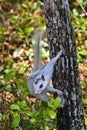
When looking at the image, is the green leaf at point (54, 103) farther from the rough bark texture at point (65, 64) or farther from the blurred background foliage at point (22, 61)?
the rough bark texture at point (65, 64)

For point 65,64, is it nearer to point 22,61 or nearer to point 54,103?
point 54,103

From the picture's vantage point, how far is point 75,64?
9.25 ft

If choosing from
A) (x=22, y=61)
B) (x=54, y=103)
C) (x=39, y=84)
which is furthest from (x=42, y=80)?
(x=22, y=61)

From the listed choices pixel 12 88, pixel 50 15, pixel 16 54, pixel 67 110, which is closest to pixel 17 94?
pixel 12 88

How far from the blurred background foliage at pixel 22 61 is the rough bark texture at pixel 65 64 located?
15 cm

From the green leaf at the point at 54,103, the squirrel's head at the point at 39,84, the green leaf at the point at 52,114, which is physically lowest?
the green leaf at the point at 52,114

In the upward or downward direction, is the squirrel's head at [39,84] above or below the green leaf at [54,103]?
above

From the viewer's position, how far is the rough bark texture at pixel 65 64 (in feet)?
8.81

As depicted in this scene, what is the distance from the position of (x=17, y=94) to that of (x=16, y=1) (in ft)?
11.0

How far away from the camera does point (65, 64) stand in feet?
9.11

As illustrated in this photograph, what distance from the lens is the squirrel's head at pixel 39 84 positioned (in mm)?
2736

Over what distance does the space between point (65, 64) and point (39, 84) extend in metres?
0.25

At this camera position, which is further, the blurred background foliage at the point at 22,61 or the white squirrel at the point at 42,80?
the blurred background foliage at the point at 22,61

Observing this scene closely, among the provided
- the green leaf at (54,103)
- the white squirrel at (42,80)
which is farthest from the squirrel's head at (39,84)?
the green leaf at (54,103)
